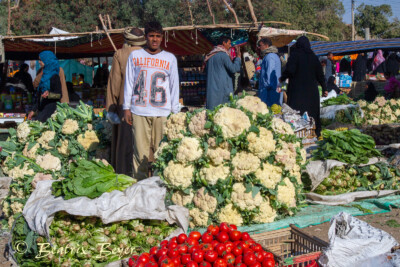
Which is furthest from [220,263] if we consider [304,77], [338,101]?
[338,101]

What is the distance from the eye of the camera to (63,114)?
551 centimetres

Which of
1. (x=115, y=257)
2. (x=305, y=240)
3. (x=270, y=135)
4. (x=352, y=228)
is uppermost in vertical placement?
(x=270, y=135)

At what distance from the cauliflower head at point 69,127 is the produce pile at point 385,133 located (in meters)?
5.01

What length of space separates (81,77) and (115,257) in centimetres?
1346

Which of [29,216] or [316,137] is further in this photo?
[316,137]

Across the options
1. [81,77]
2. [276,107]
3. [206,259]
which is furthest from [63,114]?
[81,77]

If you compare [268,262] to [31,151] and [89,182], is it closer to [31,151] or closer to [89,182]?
[89,182]

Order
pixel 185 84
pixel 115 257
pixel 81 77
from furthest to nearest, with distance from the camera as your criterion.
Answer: pixel 81 77 < pixel 185 84 < pixel 115 257

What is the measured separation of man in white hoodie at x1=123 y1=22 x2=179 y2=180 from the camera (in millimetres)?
4520

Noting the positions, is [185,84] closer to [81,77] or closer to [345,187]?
[81,77]

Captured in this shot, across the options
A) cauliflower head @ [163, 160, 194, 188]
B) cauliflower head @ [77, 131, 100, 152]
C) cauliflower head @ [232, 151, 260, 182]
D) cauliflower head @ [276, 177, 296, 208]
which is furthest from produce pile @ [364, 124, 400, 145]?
cauliflower head @ [163, 160, 194, 188]

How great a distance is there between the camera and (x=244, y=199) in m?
3.66

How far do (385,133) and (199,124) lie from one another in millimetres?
4892

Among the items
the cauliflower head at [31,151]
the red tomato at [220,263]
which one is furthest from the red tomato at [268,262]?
the cauliflower head at [31,151]
